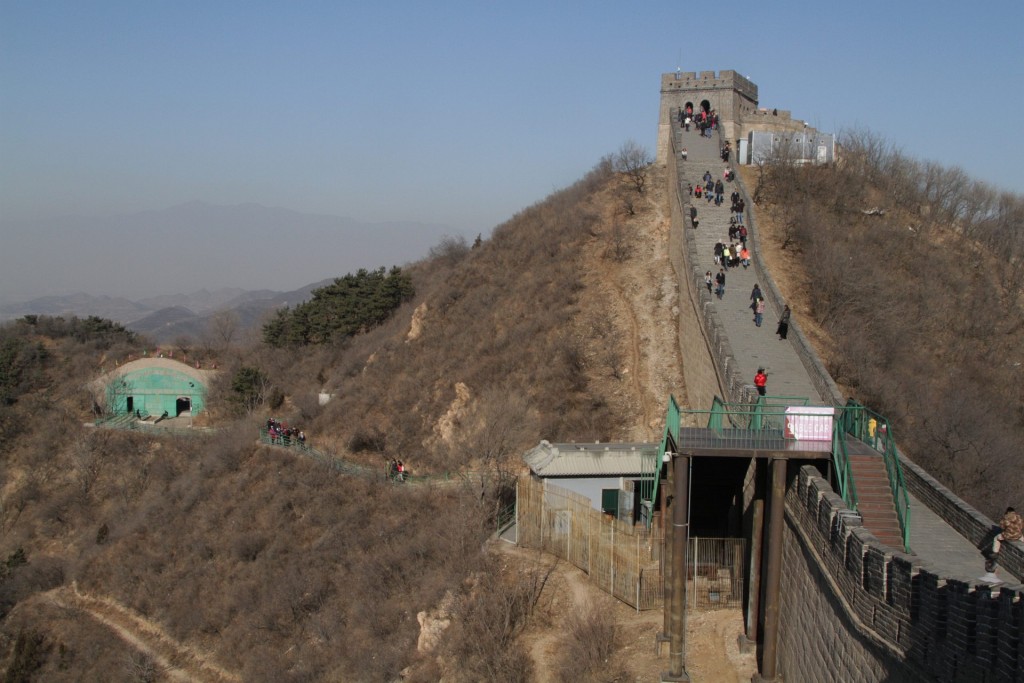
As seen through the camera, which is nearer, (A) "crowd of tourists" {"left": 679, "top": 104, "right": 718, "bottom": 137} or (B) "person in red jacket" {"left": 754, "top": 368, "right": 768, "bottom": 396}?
(B) "person in red jacket" {"left": 754, "top": 368, "right": 768, "bottom": 396}

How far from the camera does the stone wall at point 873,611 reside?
8078 mm

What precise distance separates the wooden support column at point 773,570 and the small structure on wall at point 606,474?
7482 mm

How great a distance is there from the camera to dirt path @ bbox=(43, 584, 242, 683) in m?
28.2

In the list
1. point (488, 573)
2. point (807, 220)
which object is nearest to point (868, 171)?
point (807, 220)

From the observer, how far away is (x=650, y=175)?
4453cm

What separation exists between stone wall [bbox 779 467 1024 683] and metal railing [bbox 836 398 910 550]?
0.87 metres

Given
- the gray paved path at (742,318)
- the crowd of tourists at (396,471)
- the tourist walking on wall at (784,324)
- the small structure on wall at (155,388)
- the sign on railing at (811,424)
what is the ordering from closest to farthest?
the sign on railing at (811,424) < the gray paved path at (742,318) < the tourist walking on wall at (784,324) < the crowd of tourists at (396,471) < the small structure on wall at (155,388)

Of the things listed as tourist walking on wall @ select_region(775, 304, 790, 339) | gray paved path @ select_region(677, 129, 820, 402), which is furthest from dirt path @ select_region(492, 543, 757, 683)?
tourist walking on wall @ select_region(775, 304, 790, 339)

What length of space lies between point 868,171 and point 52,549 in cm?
3936

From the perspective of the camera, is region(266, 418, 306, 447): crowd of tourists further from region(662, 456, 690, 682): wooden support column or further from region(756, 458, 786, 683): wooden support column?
region(756, 458, 786, 683): wooden support column

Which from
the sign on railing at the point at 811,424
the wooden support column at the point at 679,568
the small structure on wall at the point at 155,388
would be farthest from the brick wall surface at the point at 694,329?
the small structure on wall at the point at 155,388

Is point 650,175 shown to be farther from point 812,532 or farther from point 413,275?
point 812,532

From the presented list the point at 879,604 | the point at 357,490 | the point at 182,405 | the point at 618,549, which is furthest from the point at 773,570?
the point at 182,405

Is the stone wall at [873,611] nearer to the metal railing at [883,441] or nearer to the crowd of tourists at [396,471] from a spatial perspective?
the metal railing at [883,441]
